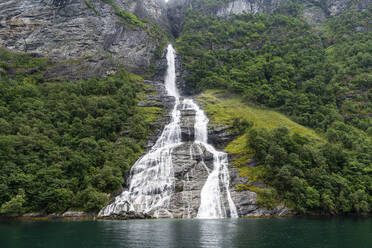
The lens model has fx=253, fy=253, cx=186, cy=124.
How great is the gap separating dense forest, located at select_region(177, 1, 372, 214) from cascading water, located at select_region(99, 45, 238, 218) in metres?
6.70

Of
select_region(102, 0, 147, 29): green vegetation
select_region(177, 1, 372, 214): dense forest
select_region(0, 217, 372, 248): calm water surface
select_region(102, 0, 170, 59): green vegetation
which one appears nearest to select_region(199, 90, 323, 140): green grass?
select_region(177, 1, 372, 214): dense forest

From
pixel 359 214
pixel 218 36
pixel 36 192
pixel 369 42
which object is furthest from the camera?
pixel 218 36

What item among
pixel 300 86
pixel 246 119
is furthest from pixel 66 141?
pixel 300 86

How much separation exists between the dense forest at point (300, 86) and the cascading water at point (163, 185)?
22.0ft

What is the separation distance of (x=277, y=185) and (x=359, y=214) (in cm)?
1332

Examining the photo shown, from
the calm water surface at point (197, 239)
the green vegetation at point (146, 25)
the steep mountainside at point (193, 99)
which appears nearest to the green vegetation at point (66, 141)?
the steep mountainside at point (193, 99)

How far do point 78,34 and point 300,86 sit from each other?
8145 cm

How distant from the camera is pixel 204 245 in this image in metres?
18.2

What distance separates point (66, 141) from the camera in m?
47.0

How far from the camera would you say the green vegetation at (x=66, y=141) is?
1447 inches

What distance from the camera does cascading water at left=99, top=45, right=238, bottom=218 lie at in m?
37.9

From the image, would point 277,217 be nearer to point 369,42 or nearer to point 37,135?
point 37,135

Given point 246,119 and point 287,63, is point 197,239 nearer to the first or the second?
point 246,119

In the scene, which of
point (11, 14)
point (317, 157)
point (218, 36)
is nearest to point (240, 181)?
point (317, 157)
